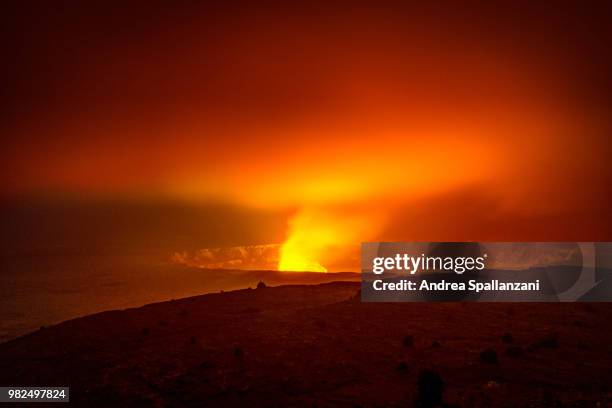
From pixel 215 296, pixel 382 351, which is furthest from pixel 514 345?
pixel 215 296

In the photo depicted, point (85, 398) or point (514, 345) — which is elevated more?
point (514, 345)

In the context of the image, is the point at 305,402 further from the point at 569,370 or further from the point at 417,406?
the point at 569,370

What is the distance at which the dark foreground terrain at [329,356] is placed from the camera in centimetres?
1731

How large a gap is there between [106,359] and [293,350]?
8316 millimetres

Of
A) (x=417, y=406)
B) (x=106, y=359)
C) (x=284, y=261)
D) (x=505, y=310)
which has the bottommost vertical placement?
(x=417, y=406)

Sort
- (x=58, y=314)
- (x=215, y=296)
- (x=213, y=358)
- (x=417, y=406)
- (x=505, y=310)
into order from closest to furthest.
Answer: (x=417, y=406) → (x=213, y=358) → (x=505, y=310) → (x=215, y=296) → (x=58, y=314)

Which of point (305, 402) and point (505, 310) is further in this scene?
point (505, 310)

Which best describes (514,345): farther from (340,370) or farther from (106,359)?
(106,359)

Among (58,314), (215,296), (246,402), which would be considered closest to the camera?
(246,402)

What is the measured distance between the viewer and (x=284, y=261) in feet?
297

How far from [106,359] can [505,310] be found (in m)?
22.9

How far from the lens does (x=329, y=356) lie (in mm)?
21281

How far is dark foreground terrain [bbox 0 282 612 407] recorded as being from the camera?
682 inches

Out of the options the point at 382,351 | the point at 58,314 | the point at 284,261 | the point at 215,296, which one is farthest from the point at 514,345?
the point at 284,261
